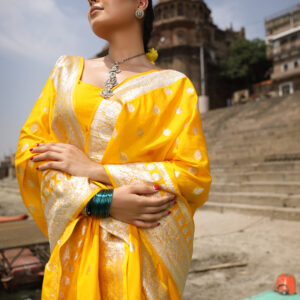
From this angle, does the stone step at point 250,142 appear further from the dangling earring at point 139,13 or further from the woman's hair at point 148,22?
the dangling earring at point 139,13

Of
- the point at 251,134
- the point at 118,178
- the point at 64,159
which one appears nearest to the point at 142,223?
the point at 118,178

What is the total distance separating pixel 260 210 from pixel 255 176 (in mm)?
1576

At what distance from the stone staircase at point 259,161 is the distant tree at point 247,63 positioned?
53.4 ft

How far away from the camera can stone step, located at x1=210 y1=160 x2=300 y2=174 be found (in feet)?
21.9

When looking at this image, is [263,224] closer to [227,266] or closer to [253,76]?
[227,266]

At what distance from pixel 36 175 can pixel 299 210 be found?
4875 millimetres

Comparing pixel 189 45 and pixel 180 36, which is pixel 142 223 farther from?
pixel 180 36

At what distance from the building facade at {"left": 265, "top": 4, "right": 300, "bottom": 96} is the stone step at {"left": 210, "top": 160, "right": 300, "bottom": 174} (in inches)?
756

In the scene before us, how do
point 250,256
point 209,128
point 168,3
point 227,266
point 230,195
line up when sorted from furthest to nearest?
point 168,3 → point 209,128 → point 230,195 → point 250,256 → point 227,266

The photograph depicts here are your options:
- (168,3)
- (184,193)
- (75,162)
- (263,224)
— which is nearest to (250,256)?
(263,224)

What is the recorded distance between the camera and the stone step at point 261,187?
5.81m

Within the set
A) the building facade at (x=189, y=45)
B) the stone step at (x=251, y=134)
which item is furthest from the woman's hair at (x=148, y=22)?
the building facade at (x=189, y=45)

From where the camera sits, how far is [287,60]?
25.0 m

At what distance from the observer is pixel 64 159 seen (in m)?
1.04
